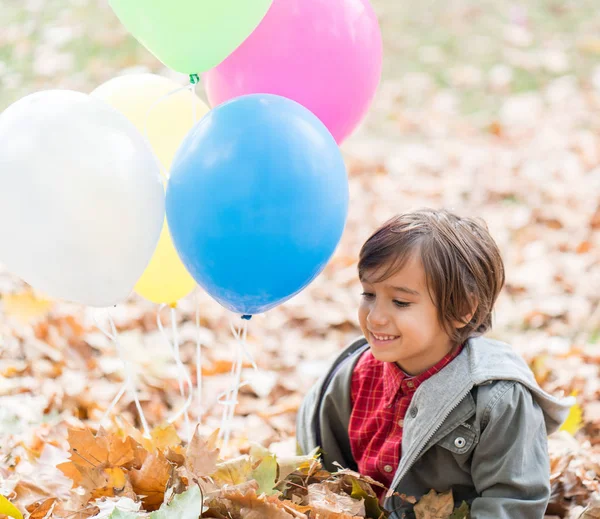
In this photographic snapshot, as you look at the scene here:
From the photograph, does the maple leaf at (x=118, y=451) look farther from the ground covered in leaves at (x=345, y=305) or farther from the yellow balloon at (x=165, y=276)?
the yellow balloon at (x=165, y=276)

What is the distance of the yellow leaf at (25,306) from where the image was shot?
3.03 meters

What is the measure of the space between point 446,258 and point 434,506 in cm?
60

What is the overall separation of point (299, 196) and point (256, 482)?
67 cm

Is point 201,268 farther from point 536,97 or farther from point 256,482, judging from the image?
point 536,97

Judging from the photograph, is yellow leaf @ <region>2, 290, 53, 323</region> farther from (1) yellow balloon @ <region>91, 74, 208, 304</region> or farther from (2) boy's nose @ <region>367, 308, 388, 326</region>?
(2) boy's nose @ <region>367, 308, 388, 326</region>

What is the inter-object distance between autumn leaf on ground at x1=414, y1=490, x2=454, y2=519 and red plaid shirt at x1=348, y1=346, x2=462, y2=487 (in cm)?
12

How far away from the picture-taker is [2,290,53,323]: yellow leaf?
3029mm

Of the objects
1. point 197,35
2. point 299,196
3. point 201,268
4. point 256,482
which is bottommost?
point 256,482

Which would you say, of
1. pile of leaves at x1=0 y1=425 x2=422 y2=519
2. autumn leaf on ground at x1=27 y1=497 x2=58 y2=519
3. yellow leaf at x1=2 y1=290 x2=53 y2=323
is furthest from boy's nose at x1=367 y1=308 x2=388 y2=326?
yellow leaf at x1=2 y1=290 x2=53 y2=323

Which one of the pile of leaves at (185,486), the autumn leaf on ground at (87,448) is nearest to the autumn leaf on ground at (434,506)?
the pile of leaves at (185,486)

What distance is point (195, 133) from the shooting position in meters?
1.68

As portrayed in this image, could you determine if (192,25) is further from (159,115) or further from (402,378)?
(402,378)

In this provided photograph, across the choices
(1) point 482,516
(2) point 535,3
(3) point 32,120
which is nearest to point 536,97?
(2) point 535,3

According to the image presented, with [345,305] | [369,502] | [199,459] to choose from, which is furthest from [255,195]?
[345,305]
